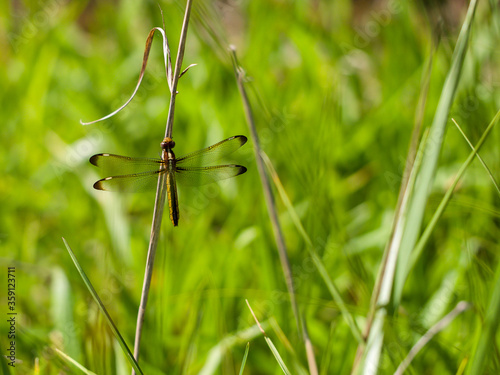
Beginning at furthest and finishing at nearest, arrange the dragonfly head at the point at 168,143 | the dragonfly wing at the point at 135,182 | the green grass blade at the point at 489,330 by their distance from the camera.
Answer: the dragonfly wing at the point at 135,182, the dragonfly head at the point at 168,143, the green grass blade at the point at 489,330

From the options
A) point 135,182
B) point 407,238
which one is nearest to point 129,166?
Result: point 135,182

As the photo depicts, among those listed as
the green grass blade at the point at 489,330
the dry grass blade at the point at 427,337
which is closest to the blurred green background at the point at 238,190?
the dry grass blade at the point at 427,337

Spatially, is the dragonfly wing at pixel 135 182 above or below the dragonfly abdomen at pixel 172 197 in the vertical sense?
above

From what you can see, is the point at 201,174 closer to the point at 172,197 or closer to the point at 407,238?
the point at 172,197

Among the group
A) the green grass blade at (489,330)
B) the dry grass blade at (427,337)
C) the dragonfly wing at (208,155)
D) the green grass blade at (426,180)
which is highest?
the dragonfly wing at (208,155)

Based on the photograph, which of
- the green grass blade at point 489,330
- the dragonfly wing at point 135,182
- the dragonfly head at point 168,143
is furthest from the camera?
the dragonfly wing at point 135,182

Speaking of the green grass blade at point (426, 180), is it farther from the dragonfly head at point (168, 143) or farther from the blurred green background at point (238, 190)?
the dragonfly head at point (168, 143)

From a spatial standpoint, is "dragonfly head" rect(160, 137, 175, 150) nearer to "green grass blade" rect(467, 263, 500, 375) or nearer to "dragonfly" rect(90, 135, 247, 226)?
"dragonfly" rect(90, 135, 247, 226)
